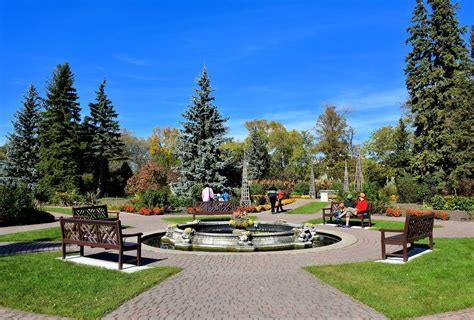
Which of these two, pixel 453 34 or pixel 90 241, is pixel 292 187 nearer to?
pixel 453 34

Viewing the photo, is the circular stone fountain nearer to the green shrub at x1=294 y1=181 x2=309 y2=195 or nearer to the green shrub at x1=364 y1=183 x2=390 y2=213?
the green shrub at x1=364 y1=183 x2=390 y2=213

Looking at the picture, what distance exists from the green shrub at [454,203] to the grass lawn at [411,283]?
13.5 meters

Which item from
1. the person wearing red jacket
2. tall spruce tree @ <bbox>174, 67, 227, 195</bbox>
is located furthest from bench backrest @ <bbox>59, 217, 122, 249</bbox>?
tall spruce tree @ <bbox>174, 67, 227, 195</bbox>

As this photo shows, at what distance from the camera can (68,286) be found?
603 centimetres

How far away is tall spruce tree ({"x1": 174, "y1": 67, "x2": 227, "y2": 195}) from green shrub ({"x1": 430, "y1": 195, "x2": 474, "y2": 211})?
1433 cm

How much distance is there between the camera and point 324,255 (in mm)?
9203

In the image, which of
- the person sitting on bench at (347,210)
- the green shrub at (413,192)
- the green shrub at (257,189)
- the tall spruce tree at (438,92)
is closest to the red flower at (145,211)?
the person sitting on bench at (347,210)

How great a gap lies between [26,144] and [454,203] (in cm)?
4183

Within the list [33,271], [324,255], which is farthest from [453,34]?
[33,271]

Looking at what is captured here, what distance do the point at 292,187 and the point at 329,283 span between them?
38.3 meters

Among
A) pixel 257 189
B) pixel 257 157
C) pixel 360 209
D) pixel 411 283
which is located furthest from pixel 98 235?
pixel 257 157

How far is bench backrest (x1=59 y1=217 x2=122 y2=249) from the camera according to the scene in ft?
24.8

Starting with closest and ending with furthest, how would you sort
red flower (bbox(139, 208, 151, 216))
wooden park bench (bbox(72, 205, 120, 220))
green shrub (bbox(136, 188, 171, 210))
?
1. wooden park bench (bbox(72, 205, 120, 220))
2. red flower (bbox(139, 208, 151, 216))
3. green shrub (bbox(136, 188, 171, 210))

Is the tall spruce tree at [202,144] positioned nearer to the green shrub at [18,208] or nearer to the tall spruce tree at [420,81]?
the green shrub at [18,208]
